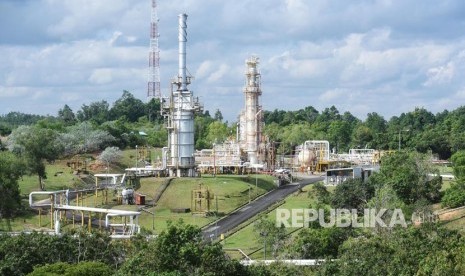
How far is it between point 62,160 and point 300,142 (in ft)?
141

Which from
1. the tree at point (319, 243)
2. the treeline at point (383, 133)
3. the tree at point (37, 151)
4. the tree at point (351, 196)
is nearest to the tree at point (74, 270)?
the tree at point (319, 243)

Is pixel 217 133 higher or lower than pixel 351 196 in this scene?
higher

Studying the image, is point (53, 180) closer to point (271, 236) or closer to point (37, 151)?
point (37, 151)

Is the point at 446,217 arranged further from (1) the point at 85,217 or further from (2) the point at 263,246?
(1) the point at 85,217

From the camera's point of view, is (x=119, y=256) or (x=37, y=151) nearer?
(x=119, y=256)

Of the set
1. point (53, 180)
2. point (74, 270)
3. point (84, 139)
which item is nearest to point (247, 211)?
point (53, 180)

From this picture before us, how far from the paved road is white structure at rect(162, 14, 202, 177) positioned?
365 inches

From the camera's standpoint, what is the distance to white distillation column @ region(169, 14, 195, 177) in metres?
77.3

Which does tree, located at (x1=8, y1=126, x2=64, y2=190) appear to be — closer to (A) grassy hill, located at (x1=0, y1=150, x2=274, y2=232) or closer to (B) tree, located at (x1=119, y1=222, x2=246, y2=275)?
(A) grassy hill, located at (x1=0, y1=150, x2=274, y2=232)

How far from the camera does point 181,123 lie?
7744 centimetres

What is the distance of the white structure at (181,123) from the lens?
7731cm

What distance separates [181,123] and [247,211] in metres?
15.7

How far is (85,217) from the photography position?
62000mm

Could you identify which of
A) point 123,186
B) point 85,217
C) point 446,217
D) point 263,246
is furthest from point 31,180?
point 446,217
